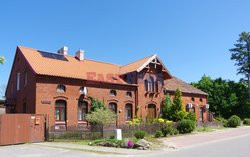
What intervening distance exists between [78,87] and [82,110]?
2252 mm

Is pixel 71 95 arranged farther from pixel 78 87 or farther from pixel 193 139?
pixel 193 139

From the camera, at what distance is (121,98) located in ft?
105

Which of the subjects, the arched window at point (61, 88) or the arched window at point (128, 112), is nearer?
the arched window at point (61, 88)

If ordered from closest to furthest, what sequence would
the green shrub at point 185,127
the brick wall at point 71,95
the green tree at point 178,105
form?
the brick wall at point 71,95 < the green shrub at point 185,127 < the green tree at point 178,105

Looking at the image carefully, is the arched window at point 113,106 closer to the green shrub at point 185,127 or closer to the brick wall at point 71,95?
the brick wall at point 71,95

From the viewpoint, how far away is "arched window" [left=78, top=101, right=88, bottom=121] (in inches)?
1128

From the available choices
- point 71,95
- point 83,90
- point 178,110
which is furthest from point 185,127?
point 71,95

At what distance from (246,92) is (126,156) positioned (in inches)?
1693

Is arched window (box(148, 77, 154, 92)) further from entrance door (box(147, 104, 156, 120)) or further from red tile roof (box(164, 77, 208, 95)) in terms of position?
red tile roof (box(164, 77, 208, 95))

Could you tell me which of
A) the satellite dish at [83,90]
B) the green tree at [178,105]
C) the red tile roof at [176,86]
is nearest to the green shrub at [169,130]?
the green tree at [178,105]

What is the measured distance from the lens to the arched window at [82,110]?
28.6 metres

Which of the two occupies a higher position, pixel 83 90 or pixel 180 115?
pixel 83 90

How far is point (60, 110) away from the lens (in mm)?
27281

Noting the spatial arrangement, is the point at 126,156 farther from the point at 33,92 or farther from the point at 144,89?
the point at 144,89
